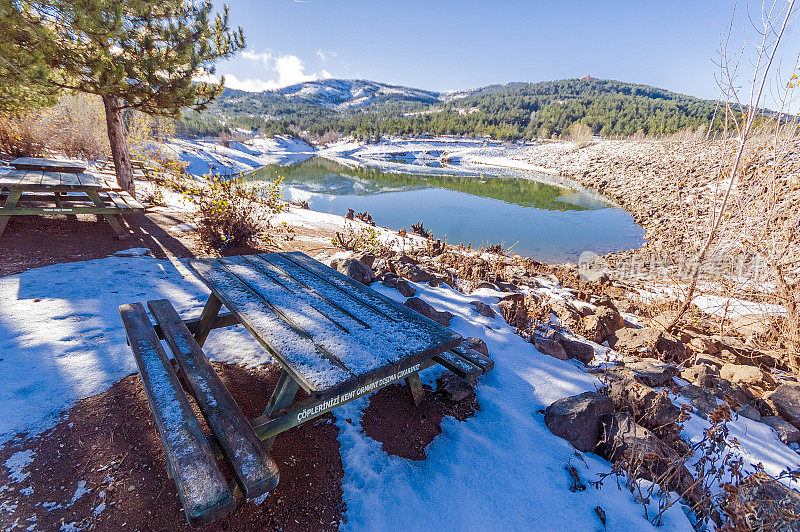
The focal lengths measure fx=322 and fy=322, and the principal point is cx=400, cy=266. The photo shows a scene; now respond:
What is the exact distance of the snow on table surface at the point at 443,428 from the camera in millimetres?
1715

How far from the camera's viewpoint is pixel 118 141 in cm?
731

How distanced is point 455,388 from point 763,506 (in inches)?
65.8

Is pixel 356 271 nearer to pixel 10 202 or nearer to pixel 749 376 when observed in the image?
pixel 749 376

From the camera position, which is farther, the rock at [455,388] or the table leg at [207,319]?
the table leg at [207,319]

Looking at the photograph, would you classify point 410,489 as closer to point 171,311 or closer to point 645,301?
point 171,311

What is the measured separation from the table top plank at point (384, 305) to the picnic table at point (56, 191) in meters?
4.10

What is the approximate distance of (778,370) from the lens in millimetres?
3781

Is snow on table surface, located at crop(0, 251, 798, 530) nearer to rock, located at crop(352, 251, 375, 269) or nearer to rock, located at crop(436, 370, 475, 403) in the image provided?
rock, located at crop(436, 370, 475, 403)

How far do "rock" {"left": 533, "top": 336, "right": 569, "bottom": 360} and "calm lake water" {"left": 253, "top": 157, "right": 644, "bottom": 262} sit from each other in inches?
284

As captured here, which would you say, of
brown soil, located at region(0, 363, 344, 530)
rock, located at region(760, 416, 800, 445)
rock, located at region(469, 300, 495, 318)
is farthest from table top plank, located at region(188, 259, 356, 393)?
rock, located at region(760, 416, 800, 445)

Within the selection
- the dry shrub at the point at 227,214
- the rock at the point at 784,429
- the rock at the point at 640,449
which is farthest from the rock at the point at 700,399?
the dry shrub at the point at 227,214

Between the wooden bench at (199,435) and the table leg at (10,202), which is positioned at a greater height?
the table leg at (10,202)

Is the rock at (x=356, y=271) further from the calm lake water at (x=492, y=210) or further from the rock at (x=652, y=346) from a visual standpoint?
the calm lake water at (x=492, y=210)

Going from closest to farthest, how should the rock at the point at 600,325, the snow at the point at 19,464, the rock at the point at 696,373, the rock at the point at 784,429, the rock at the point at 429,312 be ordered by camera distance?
the snow at the point at 19,464, the rock at the point at 784,429, the rock at the point at 696,373, the rock at the point at 429,312, the rock at the point at 600,325
